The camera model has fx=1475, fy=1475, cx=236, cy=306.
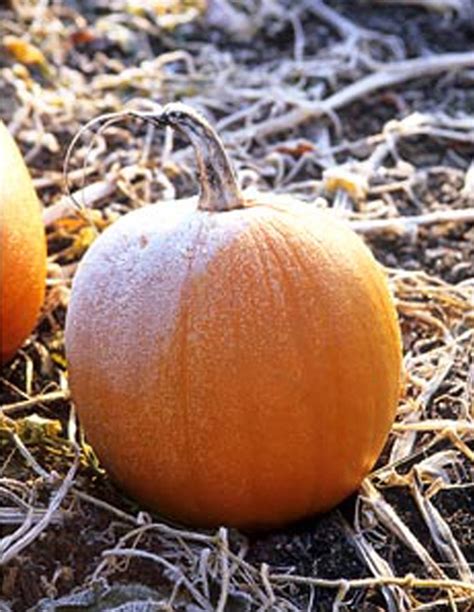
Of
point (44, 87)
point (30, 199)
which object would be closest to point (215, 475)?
point (30, 199)

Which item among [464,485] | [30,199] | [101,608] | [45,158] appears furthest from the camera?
[45,158]

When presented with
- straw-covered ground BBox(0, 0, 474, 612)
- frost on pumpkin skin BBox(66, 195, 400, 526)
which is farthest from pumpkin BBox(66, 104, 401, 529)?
straw-covered ground BBox(0, 0, 474, 612)

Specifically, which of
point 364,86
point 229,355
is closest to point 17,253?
point 229,355

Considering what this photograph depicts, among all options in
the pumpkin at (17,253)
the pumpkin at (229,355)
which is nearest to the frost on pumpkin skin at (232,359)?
the pumpkin at (229,355)

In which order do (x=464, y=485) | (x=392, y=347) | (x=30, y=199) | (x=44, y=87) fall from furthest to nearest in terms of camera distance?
(x=44, y=87), (x=30, y=199), (x=464, y=485), (x=392, y=347)

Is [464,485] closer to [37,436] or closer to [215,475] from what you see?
[215,475]

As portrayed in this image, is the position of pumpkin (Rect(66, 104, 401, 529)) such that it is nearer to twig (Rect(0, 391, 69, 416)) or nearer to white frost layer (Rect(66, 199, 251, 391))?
white frost layer (Rect(66, 199, 251, 391))
